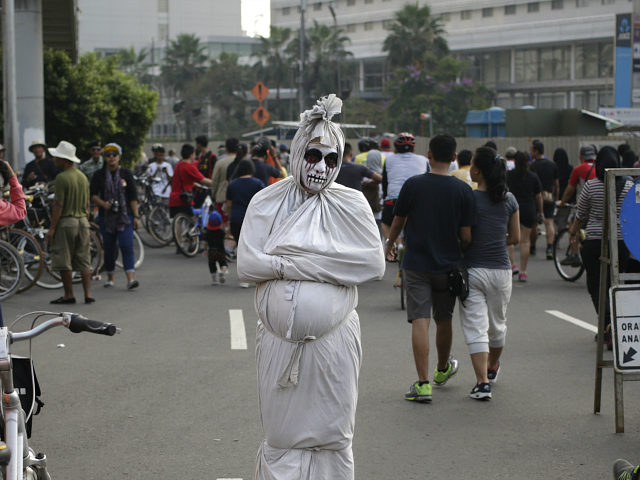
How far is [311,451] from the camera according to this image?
412 centimetres

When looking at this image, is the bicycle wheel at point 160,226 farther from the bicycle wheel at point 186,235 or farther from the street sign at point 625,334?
the street sign at point 625,334

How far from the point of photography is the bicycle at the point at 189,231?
53.2 feet

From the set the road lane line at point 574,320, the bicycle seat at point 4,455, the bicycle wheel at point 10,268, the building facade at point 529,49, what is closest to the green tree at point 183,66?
the building facade at point 529,49

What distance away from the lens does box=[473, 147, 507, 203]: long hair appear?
7.05m

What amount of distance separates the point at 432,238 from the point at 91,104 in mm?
15773

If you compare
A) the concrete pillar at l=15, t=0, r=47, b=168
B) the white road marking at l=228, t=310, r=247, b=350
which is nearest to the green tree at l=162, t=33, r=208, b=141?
the concrete pillar at l=15, t=0, r=47, b=168

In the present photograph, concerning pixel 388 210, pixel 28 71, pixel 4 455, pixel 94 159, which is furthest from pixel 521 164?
pixel 4 455

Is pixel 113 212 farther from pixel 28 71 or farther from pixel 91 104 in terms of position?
pixel 91 104

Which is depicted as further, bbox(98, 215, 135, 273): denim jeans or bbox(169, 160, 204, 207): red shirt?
bbox(169, 160, 204, 207): red shirt

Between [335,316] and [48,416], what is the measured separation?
10.4 ft

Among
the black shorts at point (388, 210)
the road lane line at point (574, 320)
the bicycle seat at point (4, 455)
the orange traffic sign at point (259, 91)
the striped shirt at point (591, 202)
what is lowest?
the road lane line at point (574, 320)

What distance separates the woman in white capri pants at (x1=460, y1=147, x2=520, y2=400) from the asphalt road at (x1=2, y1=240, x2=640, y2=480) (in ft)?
1.26

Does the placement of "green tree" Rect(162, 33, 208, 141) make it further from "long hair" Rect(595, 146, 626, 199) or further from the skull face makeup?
the skull face makeup

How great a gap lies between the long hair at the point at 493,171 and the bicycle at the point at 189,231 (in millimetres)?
9415
